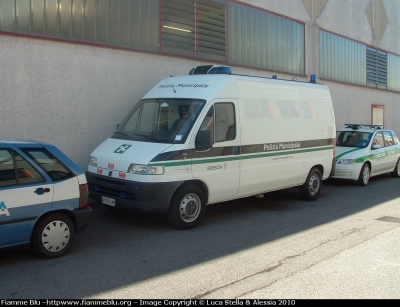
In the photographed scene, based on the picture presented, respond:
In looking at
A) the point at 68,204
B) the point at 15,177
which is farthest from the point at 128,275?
the point at 15,177

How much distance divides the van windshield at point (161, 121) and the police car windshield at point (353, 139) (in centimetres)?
731

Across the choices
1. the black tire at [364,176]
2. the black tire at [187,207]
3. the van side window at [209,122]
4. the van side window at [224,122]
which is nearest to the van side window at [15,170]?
the black tire at [187,207]

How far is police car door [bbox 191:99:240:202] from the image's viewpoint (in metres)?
7.55

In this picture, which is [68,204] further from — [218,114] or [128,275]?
[218,114]

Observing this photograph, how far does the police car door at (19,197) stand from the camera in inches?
210

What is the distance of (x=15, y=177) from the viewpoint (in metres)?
5.51

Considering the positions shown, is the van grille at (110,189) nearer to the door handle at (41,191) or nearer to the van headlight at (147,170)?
the van headlight at (147,170)

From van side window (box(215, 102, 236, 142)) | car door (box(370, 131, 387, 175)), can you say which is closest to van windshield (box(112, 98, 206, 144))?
van side window (box(215, 102, 236, 142))

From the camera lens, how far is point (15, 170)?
553cm

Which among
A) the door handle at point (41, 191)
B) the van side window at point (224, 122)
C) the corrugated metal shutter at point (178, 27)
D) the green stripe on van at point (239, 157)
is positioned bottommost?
the door handle at point (41, 191)

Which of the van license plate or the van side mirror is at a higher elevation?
the van side mirror

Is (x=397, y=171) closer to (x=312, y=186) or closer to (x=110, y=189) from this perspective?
(x=312, y=186)

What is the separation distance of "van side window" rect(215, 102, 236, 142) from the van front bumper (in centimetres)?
127

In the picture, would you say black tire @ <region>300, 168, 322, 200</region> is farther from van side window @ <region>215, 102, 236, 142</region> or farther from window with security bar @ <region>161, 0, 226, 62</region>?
window with security bar @ <region>161, 0, 226, 62</region>
